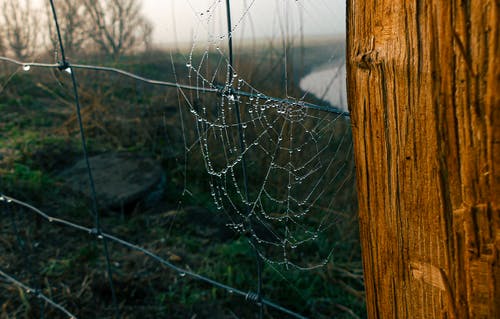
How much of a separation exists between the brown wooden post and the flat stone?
2620mm

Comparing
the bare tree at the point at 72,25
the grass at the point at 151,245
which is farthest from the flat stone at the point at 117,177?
the bare tree at the point at 72,25

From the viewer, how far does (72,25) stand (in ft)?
17.8

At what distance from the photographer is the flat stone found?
3.13 meters

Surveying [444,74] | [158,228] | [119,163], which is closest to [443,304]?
[444,74]

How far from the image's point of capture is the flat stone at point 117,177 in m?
3.13

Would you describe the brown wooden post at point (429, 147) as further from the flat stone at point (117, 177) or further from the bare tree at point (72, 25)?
the bare tree at point (72, 25)

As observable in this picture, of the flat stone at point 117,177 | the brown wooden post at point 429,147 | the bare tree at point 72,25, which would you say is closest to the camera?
the brown wooden post at point 429,147

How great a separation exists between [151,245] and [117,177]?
0.86 m

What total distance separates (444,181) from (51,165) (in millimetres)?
3581

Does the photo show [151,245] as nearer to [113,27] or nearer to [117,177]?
[117,177]

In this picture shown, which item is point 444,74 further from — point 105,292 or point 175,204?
point 175,204

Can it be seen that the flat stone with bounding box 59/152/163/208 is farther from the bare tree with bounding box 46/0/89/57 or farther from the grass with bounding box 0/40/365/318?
the bare tree with bounding box 46/0/89/57

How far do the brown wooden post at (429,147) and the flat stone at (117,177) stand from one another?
2620 mm

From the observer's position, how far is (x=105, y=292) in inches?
88.9
